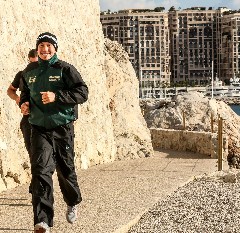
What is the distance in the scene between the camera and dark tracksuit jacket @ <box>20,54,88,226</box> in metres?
4.53

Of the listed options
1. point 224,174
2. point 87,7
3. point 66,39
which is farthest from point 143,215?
point 87,7

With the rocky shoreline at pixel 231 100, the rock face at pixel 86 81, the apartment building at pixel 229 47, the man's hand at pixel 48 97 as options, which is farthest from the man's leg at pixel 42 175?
the apartment building at pixel 229 47

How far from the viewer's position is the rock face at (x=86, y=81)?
7824 millimetres

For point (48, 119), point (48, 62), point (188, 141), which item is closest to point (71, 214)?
point (48, 119)

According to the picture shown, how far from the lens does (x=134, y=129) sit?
493 inches

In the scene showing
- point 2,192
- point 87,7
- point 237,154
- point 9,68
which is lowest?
point 237,154

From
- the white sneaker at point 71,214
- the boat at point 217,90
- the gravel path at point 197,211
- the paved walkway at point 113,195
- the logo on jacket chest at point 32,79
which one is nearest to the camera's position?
the logo on jacket chest at point 32,79

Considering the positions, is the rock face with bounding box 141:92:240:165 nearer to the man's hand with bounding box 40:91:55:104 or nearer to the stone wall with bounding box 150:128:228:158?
the stone wall with bounding box 150:128:228:158

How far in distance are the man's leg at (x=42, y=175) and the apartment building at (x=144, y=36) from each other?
15273cm

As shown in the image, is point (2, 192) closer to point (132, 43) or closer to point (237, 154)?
point (237, 154)

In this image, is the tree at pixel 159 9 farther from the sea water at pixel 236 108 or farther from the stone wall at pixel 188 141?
the stone wall at pixel 188 141

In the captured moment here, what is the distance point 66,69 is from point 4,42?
11.7 feet

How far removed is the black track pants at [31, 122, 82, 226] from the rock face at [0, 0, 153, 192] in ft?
8.84

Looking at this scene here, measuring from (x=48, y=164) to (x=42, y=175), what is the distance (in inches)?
4.1
